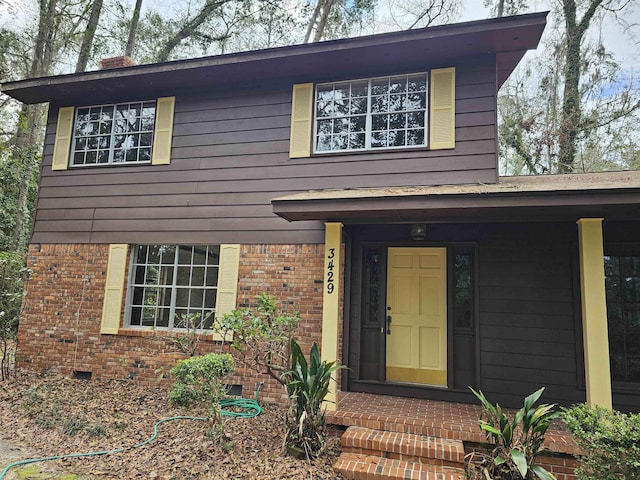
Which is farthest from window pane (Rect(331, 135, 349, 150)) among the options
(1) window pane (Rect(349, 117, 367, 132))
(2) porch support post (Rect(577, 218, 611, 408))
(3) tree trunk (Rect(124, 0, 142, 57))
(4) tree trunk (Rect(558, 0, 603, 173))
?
(3) tree trunk (Rect(124, 0, 142, 57))

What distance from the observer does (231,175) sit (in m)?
6.29

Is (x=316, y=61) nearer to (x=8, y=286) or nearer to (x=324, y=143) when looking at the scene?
(x=324, y=143)

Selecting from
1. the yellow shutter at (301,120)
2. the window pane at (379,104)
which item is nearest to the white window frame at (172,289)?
the yellow shutter at (301,120)

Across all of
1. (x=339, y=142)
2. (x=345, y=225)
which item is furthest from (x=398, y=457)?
(x=339, y=142)

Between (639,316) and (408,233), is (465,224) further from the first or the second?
(639,316)

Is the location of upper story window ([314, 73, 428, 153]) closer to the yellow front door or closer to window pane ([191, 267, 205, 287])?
the yellow front door

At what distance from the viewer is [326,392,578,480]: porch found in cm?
368

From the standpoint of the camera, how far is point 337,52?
5617 mm

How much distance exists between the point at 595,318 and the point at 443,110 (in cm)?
304

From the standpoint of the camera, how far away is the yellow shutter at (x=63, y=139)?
23.4ft

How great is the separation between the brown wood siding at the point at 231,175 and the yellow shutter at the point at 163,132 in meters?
0.10

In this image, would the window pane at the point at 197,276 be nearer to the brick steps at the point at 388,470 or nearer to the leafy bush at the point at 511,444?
the brick steps at the point at 388,470

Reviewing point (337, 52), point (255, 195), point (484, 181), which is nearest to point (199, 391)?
point (255, 195)

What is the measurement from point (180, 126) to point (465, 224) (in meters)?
4.63
